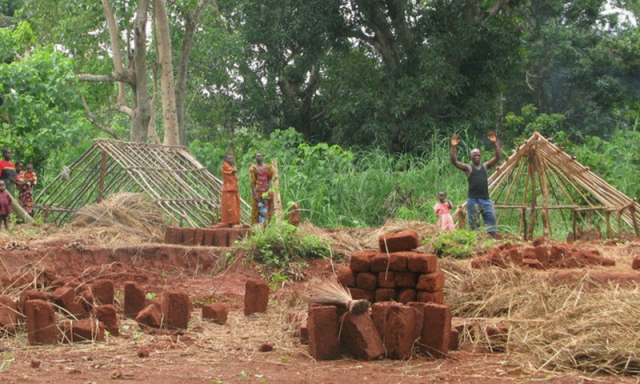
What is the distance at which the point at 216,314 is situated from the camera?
7238mm

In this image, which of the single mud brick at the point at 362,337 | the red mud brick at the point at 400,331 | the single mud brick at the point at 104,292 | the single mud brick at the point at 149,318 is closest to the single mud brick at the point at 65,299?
the single mud brick at the point at 104,292

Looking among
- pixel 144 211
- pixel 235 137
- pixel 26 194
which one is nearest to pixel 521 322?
pixel 144 211

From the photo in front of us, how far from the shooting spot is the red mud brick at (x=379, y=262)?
20.7ft

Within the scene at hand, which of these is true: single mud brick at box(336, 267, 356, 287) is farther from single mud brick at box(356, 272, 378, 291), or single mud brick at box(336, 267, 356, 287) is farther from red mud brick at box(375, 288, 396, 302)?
red mud brick at box(375, 288, 396, 302)

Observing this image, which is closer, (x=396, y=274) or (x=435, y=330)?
(x=435, y=330)

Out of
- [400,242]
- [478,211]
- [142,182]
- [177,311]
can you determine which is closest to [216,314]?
[177,311]

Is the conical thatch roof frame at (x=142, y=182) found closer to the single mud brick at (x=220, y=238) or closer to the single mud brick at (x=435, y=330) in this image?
the single mud brick at (x=220, y=238)

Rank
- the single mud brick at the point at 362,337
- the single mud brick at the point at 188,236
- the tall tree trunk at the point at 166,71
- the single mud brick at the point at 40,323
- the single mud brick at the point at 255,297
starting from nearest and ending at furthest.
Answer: the single mud brick at the point at 362,337 → the single mud brick at the point at 40,323 → the single mud brick at the point at 255,297 → the single mud brick at the point at 188,236 → the tall tree trunk at the point at 166,71

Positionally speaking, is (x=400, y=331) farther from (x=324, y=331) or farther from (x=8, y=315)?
(x=8, y=315)

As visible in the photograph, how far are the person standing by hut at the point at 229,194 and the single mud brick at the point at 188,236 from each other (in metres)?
2.07

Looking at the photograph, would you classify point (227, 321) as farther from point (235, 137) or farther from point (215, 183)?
point (235, 137)

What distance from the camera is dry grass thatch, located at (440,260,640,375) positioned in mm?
5324

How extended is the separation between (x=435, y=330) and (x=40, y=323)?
2.67m

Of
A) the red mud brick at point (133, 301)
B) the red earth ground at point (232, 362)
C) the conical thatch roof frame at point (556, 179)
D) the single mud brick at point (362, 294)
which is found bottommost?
the red earth ground at point (232, 362)
